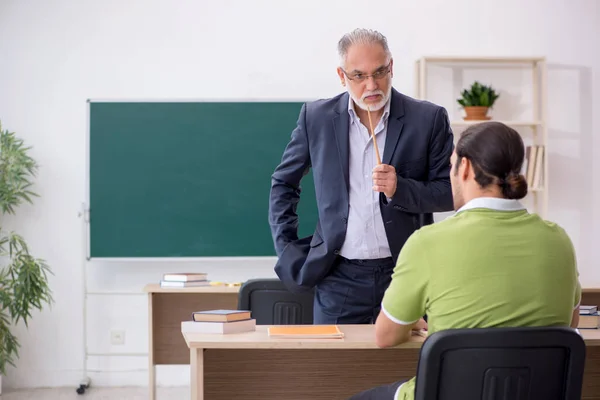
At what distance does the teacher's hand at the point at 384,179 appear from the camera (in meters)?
2.41

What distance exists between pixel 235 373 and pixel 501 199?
1.03 meters

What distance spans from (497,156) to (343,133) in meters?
0.80

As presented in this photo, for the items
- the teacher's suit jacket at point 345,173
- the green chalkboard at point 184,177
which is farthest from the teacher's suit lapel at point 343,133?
the green chalkboard at point 184,177

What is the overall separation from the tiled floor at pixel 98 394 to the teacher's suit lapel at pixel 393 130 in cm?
318

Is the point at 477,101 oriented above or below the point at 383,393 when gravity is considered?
above

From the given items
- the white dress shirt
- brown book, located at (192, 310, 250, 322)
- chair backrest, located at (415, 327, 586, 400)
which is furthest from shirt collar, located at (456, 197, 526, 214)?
brown book, located at (192, 310, 250, 322)

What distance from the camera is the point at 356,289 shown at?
2549 mm

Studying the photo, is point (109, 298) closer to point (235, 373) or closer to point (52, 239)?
point (52, 239)

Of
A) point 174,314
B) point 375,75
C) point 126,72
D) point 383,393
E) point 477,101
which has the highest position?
point 126,72

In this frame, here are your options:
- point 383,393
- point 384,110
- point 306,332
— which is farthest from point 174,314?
point 383,393

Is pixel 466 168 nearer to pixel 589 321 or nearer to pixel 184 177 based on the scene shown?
pixel 589 321

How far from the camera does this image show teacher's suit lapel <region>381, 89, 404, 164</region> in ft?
8.55

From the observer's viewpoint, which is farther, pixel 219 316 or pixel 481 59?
pixel 481 59

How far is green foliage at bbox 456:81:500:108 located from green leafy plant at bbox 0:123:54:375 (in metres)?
2.85
